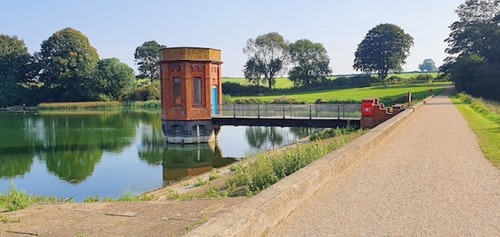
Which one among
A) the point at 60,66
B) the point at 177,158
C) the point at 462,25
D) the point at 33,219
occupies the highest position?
the point at 462,25

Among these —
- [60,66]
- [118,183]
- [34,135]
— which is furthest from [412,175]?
[60,66]

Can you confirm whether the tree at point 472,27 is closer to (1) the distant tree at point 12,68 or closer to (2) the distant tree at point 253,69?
(2) the distant tree at point 253,69

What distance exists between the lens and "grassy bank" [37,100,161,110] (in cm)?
6712

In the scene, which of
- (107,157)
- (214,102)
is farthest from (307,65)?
(107,157)

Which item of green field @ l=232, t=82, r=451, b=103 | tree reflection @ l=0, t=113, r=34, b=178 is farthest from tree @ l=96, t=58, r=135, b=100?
tree reflection @ l=0, t=113, r=34, b=178

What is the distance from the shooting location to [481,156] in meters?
9.93

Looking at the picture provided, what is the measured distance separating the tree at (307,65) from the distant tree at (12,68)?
47.5 metres

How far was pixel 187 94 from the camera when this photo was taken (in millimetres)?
28062

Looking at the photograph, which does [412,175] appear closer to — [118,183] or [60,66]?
[118,183]

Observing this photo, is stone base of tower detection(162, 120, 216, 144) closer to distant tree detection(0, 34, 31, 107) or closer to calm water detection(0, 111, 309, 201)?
calm water detection(0, 111, 309, 201)

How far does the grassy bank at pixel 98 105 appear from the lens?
220 feet

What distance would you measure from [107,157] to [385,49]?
7544cm

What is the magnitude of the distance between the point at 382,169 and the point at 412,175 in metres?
0.75

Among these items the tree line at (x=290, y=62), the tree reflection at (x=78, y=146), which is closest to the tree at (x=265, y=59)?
the tree line at (x=290, y=62)
